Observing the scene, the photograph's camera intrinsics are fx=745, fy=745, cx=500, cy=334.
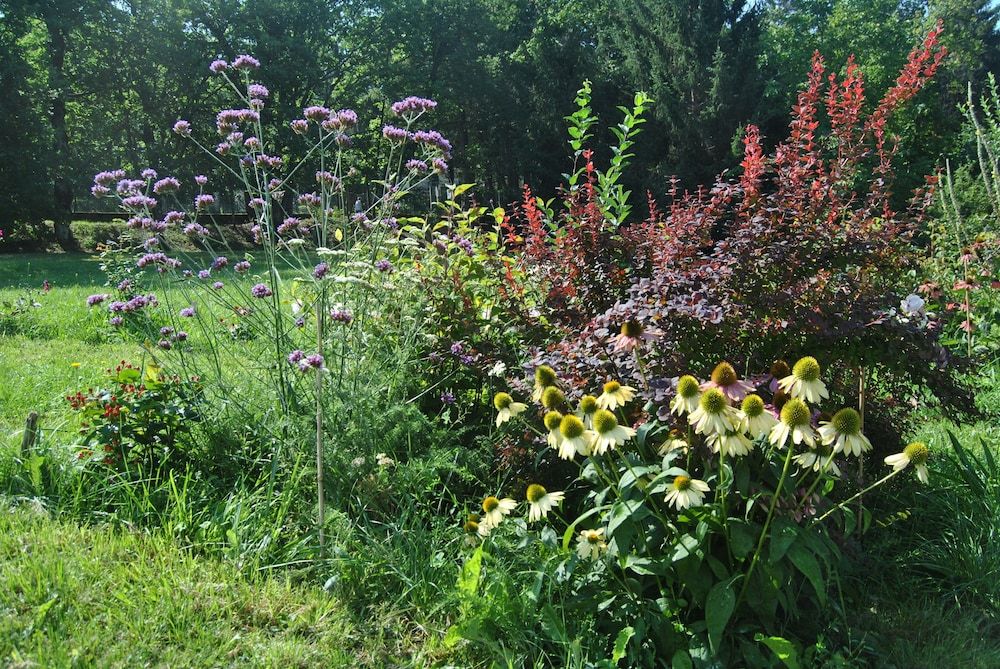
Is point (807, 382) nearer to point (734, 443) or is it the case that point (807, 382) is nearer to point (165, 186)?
point (734, 443)

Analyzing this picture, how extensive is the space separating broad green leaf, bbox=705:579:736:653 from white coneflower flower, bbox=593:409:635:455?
19.9 inches

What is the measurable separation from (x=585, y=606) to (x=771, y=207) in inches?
59.8

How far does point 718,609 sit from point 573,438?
60cm

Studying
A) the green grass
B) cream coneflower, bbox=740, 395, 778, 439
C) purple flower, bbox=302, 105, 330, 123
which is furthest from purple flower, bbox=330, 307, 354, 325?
cream coneflower, bbox=740, 395, 778, 439

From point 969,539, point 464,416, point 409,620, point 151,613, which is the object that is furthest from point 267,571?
point 969,539

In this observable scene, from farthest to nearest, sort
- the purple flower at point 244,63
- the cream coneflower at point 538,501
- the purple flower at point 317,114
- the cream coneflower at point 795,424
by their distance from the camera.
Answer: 1. the purple flower at point 244,63
2. the purple flower at point 317,114
3. the cream coneflower at point 538,501
4. the cream coneflower at point 795,424

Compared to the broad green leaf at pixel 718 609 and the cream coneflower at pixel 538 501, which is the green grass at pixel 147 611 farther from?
the broad green leaf at pixel 718 609

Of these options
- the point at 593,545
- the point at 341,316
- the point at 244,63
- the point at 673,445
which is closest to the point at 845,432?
the point at 673,445

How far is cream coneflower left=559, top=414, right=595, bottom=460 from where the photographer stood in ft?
6.28

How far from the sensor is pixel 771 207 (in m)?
2.66

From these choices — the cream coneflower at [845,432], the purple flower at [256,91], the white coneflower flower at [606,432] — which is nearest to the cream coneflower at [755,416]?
the cream coneflower at [845,432]

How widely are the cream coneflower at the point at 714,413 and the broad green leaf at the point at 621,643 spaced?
25.2 inches

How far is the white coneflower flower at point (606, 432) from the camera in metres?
1.90

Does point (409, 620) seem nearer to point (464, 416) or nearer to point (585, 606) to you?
point (585, 606)
